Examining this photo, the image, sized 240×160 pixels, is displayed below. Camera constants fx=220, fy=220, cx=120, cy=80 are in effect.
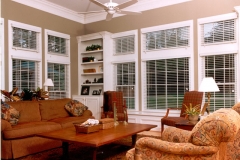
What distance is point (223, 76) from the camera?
198 inches

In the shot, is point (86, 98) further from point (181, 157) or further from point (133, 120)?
point (181, 157)

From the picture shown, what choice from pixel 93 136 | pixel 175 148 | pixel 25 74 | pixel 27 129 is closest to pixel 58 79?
pixel 25 74

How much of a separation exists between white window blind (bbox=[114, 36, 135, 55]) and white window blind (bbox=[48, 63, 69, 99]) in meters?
1.69

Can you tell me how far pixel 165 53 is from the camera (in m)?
5.71

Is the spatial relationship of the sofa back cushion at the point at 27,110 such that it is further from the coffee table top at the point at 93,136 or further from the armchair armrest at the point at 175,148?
the armchair armrest at the point at 175,148

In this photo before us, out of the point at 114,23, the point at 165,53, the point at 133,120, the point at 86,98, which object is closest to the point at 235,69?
the point at 165,53

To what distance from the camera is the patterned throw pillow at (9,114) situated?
370 cm

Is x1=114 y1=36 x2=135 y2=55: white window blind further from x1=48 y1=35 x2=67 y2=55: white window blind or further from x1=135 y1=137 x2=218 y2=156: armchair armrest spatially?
x1=135 y1=137 x2=218 y2=156: armchair armrest

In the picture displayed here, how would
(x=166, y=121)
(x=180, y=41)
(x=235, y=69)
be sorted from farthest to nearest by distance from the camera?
(x=180, y=41) < (x=235, y=69) < (x=166, y=121)

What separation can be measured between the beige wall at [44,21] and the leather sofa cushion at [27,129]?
180 cm

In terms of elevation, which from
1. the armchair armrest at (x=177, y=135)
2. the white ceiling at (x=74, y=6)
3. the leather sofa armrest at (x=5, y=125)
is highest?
the white ceiling at (x=74, y=6)

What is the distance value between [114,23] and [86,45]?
124 centimetres

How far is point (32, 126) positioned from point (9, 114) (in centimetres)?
43

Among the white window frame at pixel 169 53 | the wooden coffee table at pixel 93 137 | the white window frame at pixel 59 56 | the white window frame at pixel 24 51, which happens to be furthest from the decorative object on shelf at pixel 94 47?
the wooden coffee table at pixel 93 137
